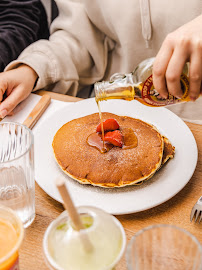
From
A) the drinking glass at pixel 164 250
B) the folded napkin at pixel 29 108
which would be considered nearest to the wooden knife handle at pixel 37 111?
the folded napkin at pixel 29 108

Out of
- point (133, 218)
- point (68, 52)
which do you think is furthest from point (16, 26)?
point (133, 218)

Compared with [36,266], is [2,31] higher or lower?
higher

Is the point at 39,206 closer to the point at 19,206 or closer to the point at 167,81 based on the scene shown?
the point at 19,206

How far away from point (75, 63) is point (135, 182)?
0.85 meters

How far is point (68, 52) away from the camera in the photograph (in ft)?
5.13

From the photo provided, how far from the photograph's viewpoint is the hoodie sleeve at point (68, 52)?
1.47m

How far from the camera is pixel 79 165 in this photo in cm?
100

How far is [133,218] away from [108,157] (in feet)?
0.65

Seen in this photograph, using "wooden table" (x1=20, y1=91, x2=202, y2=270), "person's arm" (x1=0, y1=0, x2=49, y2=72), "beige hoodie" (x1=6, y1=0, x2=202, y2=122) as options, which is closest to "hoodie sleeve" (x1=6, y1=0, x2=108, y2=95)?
"beige hoodie" (x1=6, y1=0, x2=202, y2=122)

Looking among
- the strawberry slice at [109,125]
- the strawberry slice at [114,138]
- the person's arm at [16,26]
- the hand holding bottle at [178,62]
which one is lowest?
the strawberry slice at [114,138]

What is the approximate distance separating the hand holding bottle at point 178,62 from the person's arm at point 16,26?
1043 millimetres

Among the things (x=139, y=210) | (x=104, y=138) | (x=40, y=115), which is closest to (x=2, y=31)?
(x=40, y=115)

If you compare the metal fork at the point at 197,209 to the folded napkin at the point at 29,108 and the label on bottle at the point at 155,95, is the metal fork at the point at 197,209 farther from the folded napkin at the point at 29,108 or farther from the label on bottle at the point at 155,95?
the folded napkin at the point at 29,108

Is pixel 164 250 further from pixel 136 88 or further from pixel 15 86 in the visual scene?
pixel 15 86
